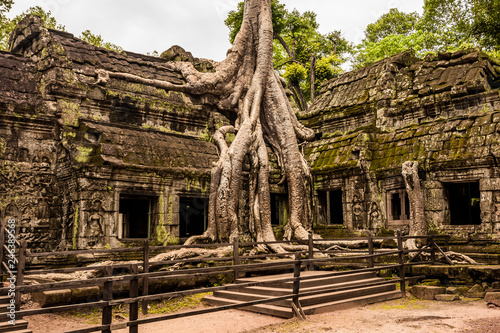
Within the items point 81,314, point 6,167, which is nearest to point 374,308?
point 81,314

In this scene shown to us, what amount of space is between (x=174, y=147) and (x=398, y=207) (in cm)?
509

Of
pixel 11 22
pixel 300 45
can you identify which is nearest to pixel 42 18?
pixel 11 22

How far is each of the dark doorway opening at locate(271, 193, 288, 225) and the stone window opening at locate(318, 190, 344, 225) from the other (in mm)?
916

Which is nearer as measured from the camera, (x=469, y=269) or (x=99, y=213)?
(x=469, y=269)

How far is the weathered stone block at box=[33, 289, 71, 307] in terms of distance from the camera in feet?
20.1

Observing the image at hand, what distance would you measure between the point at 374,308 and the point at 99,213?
4.88 meters

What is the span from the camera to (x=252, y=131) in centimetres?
1061

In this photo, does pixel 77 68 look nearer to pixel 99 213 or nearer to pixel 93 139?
pixel 93 139

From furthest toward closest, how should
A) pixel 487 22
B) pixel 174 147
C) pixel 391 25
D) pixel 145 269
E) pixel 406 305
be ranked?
pixel 391 25, pixel 487 22, pixel 174 147, pixel 406 305, pixel 145 269

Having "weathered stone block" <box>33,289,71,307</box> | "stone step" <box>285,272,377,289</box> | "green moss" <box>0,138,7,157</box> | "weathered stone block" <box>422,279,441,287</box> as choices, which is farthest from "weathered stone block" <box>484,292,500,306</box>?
"green moss" <box>0,138,7,157</box>

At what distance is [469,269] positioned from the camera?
7.43 meters

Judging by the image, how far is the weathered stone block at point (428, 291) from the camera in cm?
717

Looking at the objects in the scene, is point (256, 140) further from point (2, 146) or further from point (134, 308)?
point (134, 308)

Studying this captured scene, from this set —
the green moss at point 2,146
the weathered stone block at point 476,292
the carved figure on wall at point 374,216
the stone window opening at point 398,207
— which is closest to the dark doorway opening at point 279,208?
the carved figure on wall at point 374,216
